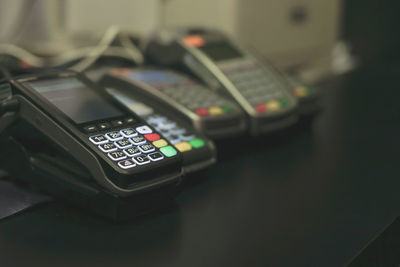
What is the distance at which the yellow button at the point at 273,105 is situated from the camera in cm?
59

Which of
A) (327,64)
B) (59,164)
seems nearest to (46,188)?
(59,164)

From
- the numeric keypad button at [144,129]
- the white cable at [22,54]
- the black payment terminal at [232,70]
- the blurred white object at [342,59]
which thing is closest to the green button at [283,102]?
the black payment terminal at [232,70]

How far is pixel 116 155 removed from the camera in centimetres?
38

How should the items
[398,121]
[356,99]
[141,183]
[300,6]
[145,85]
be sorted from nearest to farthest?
[141,183]
[145,85]
[398,121]
[356,99]
[300,6]

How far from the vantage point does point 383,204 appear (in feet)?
1.45

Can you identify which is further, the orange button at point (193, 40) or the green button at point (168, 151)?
the orange button at point (193, 40)

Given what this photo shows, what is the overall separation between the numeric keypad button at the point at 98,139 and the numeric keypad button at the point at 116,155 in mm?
15

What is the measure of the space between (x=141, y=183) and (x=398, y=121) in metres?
0.50

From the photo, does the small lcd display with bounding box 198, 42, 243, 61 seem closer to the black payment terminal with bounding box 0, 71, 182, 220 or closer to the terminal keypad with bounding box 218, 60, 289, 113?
the terminal keypad with bounding box 218, 60, 289, 113

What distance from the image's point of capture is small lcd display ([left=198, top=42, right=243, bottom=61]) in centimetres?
65

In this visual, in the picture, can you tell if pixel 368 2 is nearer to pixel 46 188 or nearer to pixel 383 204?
pixel 383 204

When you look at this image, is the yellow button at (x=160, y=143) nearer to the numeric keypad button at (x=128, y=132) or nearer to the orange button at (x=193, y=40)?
the numeric keypad button at (x=128, y=132)

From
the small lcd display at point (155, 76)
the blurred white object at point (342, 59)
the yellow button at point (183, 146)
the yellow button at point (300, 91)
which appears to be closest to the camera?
the yellow button at point (183, 146)

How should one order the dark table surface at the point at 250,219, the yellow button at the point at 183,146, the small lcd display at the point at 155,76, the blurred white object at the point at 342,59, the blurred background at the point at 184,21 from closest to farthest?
the dark table surface at the point at 250,219, the yellow button at the point at 183,146, the small lcd display at the point at 155,76, the blurred background at the point at 184,21, the blurred white object at the point at 342,59
